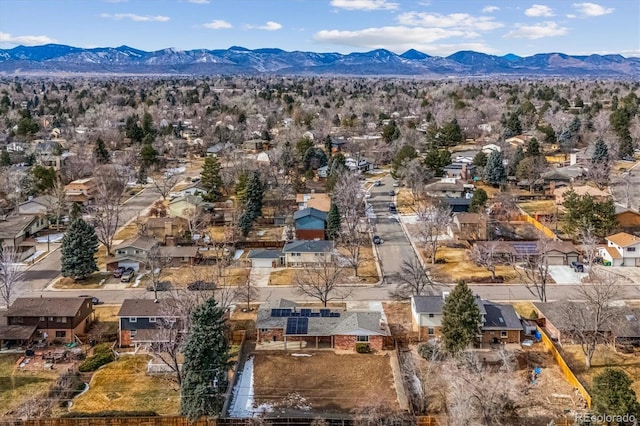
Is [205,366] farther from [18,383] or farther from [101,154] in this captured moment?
[101,154]

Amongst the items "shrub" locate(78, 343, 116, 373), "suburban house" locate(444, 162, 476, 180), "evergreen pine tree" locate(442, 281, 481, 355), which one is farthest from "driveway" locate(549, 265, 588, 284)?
"suburban house" locate(444, 162, 476, 180)

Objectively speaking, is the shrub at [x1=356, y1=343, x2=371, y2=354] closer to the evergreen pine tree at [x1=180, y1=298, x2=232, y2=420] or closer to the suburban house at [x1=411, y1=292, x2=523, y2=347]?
the suburban house at [x1=411, y1=292, x2=523, y2=347]

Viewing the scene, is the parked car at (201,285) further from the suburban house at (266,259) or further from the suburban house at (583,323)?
the suburban house at (583,323)

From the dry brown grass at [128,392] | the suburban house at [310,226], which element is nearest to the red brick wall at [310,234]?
the suburban house at [310,226]

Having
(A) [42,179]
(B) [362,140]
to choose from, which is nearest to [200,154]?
(B) [362,140]

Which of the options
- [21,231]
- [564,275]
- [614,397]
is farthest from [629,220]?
[21,231]

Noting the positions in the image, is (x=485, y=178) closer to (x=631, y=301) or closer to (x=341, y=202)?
(x=341, y=202)
